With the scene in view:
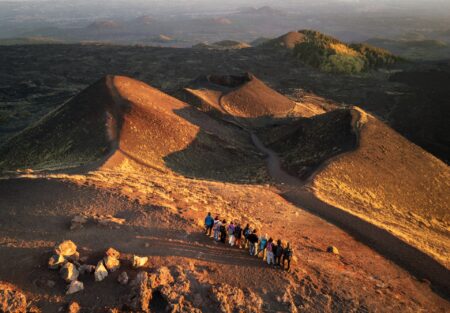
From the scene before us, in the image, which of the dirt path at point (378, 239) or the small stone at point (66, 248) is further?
the dirt path at point (378, 239)

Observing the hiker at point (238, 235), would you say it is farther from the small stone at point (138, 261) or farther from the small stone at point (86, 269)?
the small stone at point (86, 269)

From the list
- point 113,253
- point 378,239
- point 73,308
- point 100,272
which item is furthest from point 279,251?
point 73,308

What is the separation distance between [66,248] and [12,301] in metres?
2.39

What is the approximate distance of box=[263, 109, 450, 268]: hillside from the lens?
75.5ft

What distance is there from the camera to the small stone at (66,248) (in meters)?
13.3

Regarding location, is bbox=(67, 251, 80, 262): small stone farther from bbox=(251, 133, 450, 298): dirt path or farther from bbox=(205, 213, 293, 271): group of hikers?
bbox=(251, 133, 450, 298): dirt path

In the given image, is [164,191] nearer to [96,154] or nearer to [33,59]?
[96,154]

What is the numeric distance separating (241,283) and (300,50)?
83990 millimetres

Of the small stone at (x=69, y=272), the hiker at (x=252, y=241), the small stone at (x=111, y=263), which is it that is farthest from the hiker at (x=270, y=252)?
the small stone at (x=69, y=272)

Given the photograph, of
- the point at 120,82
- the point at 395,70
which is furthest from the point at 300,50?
the point at 120,82

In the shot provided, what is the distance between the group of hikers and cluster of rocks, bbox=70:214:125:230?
3784 mm

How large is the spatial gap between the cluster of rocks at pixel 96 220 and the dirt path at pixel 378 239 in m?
11.4

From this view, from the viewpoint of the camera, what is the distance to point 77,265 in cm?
1309

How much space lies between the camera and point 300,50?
90.5 meters
